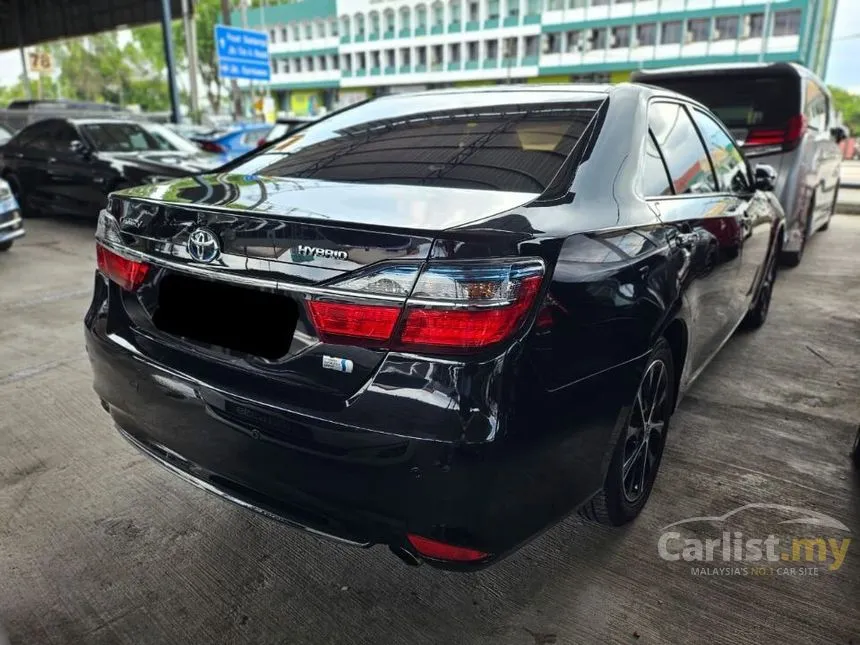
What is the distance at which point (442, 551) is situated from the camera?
161 centimetres

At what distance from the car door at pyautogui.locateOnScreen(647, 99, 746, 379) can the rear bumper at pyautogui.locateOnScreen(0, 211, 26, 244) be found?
6.55 metres

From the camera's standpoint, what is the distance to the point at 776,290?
584 cm

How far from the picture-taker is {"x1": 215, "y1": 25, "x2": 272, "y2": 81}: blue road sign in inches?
984

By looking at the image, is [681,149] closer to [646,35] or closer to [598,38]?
[646,35]

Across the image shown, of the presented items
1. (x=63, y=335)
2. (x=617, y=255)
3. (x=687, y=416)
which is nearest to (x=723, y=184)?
(x=687, y=416)

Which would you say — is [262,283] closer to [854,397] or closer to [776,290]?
[854,397]

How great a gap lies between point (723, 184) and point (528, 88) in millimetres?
1238

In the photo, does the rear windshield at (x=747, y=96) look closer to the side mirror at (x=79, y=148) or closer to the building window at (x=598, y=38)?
the side mirror at (x=79, y=148)

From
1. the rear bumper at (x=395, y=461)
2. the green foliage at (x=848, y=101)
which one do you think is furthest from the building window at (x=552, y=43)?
the rear bumper at (x=395, y=461)

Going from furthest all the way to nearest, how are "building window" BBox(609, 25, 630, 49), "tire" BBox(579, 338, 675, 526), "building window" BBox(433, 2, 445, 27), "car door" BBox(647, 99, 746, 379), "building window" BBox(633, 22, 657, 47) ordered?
"building window" BBox(433, 2, 445, 27) < "building window" BBox(609, 25, 630, 49) < "building window" BBox(633, 22, 657, 47) < "car door" BBox(647, 99, 746, 379) < "tire" BBox(579, 338, 675, 526)

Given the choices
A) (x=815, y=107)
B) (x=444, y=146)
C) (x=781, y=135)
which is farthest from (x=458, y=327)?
(x=815, y=107)

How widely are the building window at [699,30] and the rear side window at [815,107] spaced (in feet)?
128

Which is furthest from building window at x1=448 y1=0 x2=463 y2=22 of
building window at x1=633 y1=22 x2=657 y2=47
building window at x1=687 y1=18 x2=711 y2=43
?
building window at x1=687 y1=18 x2=711 y2=43

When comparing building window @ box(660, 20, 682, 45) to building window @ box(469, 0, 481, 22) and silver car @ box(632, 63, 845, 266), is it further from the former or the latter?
silver car @ box(632, 63, 845, 266)
